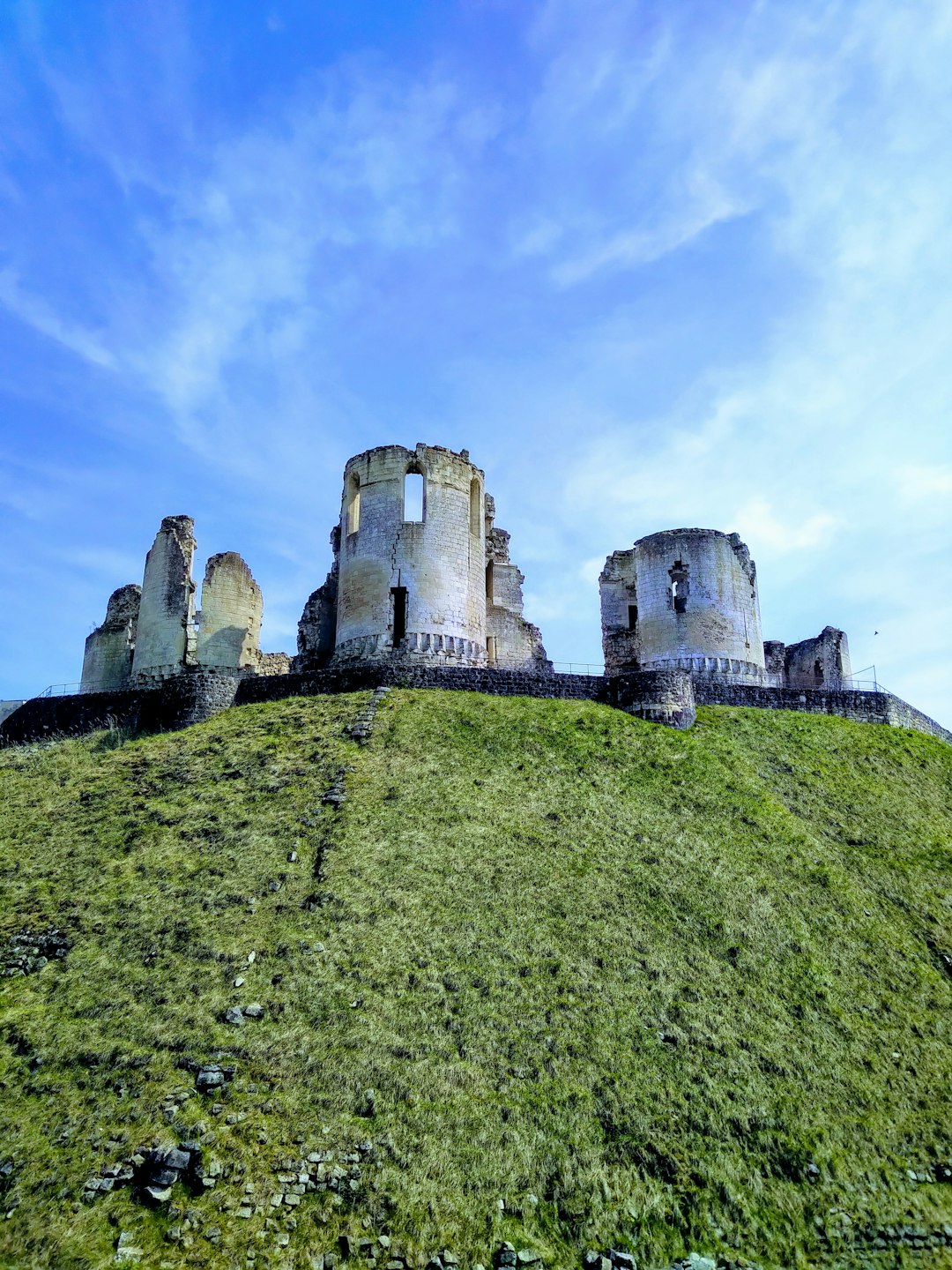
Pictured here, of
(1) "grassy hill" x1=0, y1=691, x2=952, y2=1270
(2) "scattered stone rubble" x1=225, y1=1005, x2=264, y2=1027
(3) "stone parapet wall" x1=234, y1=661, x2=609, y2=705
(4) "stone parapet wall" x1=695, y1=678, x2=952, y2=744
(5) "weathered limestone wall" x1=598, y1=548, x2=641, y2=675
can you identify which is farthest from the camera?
(5) "weathered limestone wall" x1=598, y1=548, x2=641, y2=675

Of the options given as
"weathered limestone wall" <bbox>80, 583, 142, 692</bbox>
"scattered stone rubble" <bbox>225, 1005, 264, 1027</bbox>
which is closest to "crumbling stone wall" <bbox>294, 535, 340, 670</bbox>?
"weathered limestone wall" <bbox>80, 583, 142, 692</bbox>

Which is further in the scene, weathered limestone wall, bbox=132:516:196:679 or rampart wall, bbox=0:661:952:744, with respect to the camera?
weathered limestone wall, bbox=132:516:196:679

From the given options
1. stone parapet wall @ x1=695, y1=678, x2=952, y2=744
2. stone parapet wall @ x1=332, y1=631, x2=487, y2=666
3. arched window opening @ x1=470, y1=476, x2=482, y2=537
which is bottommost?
stone parapet wall @ x1=695, y1=678, x2=952, y2=744

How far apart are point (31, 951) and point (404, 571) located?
17.7 metres

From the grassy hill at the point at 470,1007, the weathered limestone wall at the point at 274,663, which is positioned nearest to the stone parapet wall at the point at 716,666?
the grassy hill at the point at 470,1007

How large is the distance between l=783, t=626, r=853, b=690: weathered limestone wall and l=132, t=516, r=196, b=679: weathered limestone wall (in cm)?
2777

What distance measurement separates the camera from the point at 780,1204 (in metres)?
11.9

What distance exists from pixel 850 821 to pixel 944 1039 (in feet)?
26.2

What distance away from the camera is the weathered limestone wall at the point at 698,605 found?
3512 centimetres

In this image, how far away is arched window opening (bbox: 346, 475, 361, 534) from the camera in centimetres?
3256

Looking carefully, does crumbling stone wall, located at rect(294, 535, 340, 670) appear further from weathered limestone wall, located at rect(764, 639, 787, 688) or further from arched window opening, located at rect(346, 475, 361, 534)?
weathered limestone wall, located at rect(764, 639, 787, 688)

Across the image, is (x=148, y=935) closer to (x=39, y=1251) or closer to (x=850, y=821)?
(x=39, y=1251)

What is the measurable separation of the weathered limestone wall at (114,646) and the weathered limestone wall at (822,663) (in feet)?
99.9

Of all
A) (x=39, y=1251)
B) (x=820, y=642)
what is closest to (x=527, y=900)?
(x=39, y=1251)
